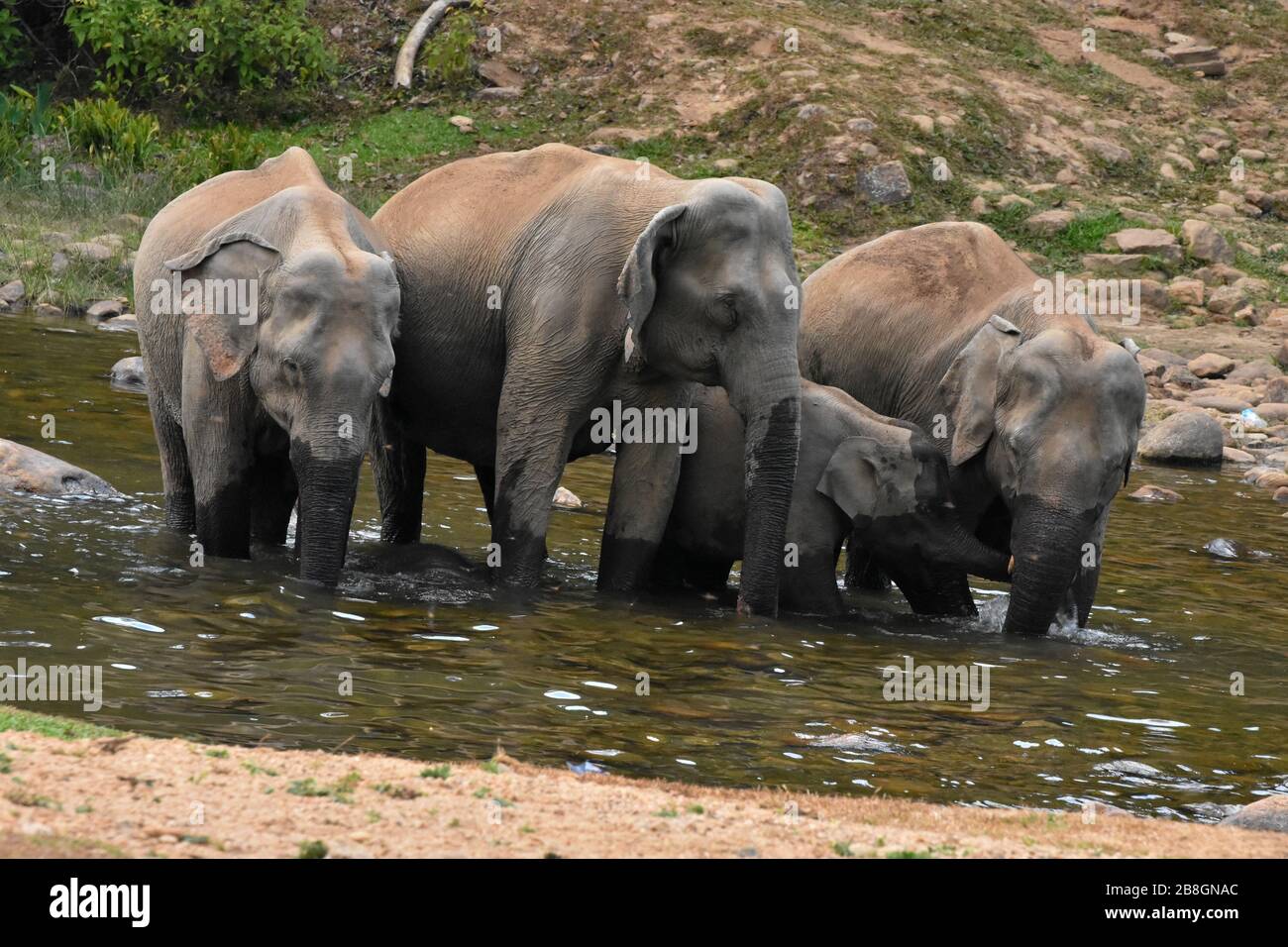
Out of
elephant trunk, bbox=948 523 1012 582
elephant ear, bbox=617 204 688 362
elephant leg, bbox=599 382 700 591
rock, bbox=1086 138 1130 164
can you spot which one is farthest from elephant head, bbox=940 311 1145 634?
rock, bbox=1086 138 1130 164

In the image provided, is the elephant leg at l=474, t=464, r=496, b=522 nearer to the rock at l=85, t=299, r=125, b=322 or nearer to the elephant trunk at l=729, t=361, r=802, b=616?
the elephant trunk at l=729, t=361, r=802, b=616

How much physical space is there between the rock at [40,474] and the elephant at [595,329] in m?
2.42

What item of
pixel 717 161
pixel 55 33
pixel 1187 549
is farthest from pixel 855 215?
pixel 55 33

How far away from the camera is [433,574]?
11.6 m

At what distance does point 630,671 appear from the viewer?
9.62m

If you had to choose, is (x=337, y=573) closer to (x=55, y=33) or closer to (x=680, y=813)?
(x=680, y=813)

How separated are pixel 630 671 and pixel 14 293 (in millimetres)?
15866

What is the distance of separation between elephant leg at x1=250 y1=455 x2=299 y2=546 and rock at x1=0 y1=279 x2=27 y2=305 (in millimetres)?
12808

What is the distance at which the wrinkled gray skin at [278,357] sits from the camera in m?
10.0

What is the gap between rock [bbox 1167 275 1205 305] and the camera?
25172 mm

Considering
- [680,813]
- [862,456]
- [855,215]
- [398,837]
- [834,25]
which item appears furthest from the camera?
[834,25]

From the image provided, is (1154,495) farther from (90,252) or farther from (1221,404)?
(90,252)

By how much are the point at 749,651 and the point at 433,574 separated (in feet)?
7.59

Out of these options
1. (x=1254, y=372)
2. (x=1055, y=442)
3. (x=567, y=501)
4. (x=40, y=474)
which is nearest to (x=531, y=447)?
(x=1055, y=442)
